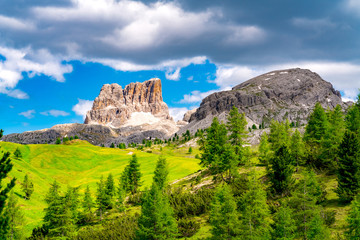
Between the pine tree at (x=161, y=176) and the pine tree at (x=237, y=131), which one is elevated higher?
the pine tree at (x=237, y=131)

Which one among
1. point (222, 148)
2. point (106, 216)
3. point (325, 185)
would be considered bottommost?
point (106, 216)

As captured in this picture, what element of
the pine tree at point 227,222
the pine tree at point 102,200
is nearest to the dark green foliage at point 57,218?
the pine tree at point 102,200

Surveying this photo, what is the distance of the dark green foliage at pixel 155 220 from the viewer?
30062 millimetres

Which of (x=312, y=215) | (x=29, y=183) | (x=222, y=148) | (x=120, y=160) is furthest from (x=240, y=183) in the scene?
(x=120, y=160)

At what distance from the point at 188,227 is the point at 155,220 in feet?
25.1

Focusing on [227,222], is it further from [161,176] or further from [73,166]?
[73,166]

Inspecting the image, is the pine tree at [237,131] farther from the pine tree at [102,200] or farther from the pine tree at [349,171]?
the pine tree at [102,200]

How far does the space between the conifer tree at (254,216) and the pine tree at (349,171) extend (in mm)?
12969

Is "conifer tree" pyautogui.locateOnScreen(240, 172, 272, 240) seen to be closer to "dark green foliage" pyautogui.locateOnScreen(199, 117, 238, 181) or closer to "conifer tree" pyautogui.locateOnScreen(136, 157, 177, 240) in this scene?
"conifer tree" pyautogui.locateOnScreen(136, 157, 177, 240)

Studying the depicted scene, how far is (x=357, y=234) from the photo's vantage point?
22.5 m

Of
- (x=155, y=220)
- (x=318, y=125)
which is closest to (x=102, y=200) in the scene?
(x=155, y=220)

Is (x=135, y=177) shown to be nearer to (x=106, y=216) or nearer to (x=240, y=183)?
(x=106, y=216)

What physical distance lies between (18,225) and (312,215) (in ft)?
148

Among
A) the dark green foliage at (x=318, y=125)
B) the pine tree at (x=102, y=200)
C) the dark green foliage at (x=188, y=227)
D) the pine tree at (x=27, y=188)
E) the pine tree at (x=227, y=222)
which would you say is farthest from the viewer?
the pine tree at (x=27, y=188)
